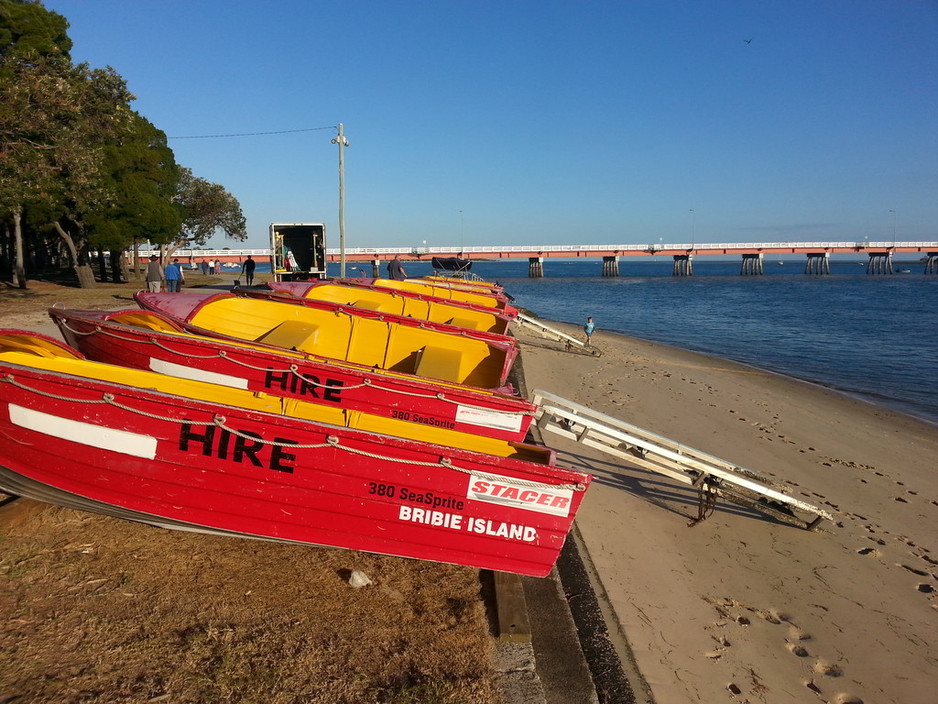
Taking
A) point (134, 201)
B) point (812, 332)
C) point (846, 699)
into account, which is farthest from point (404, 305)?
point (812, 332)

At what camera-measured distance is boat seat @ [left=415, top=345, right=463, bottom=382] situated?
25.9 feet

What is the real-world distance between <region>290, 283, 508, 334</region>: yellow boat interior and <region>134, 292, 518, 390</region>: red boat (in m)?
3.12

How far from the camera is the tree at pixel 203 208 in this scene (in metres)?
40.6

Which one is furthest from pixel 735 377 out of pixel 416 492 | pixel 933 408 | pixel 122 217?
pixel 122 217

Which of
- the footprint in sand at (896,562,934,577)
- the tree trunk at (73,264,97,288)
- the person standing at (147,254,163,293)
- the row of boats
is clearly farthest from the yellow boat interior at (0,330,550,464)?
the tree trunk at (73,264,97,288)

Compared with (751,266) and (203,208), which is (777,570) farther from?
(751,266)

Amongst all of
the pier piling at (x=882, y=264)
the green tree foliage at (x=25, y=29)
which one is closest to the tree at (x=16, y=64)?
the green tree foliage at (x=25, y=29)

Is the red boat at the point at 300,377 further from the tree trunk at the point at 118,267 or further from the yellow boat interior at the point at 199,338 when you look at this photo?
the tree trunk at the point at 118,267

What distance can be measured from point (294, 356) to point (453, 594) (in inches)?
149

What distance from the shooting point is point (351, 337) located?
9.23 meters

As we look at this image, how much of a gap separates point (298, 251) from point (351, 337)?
16.3 m

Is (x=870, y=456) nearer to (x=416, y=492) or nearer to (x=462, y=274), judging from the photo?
(x=416, y=492)

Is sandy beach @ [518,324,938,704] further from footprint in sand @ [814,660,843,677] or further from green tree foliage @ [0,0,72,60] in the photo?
green tree foliage @ [0,0,72,60]

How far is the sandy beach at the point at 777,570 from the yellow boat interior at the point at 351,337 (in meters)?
1.72
